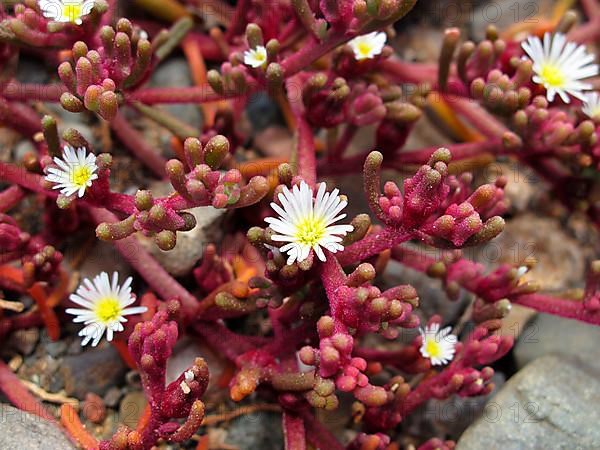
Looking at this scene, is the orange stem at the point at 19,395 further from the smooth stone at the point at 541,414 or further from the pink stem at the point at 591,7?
the pink stem at the point at 591,7

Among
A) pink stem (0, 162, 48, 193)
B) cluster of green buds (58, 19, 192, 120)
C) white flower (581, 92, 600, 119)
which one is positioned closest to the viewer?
cluster of green buds (58, 19, 192, 120)

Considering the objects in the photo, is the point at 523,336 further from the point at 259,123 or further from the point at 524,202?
the point at 259,123

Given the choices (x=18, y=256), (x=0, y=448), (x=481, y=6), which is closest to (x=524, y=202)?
(x=481, y=6)

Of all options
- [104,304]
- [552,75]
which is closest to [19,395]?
[104,304]

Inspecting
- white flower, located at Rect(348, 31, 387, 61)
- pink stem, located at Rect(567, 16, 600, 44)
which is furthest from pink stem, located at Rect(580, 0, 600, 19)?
white flower, located at Rect(348, 31, 387, 61)

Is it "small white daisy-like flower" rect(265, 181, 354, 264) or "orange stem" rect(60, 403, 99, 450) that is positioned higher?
"small white daisy-like flower" rect(265, 181, 354, 264)

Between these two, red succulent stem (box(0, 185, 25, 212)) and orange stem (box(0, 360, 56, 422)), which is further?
red succulent stem (box(0, 185, 25, 212))

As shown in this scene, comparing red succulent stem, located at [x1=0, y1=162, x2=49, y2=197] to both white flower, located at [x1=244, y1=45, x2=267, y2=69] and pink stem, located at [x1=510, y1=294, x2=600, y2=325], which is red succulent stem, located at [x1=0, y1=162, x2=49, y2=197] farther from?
pink stem, located at [x1=510, y1=294, x2=600, y2=325]
